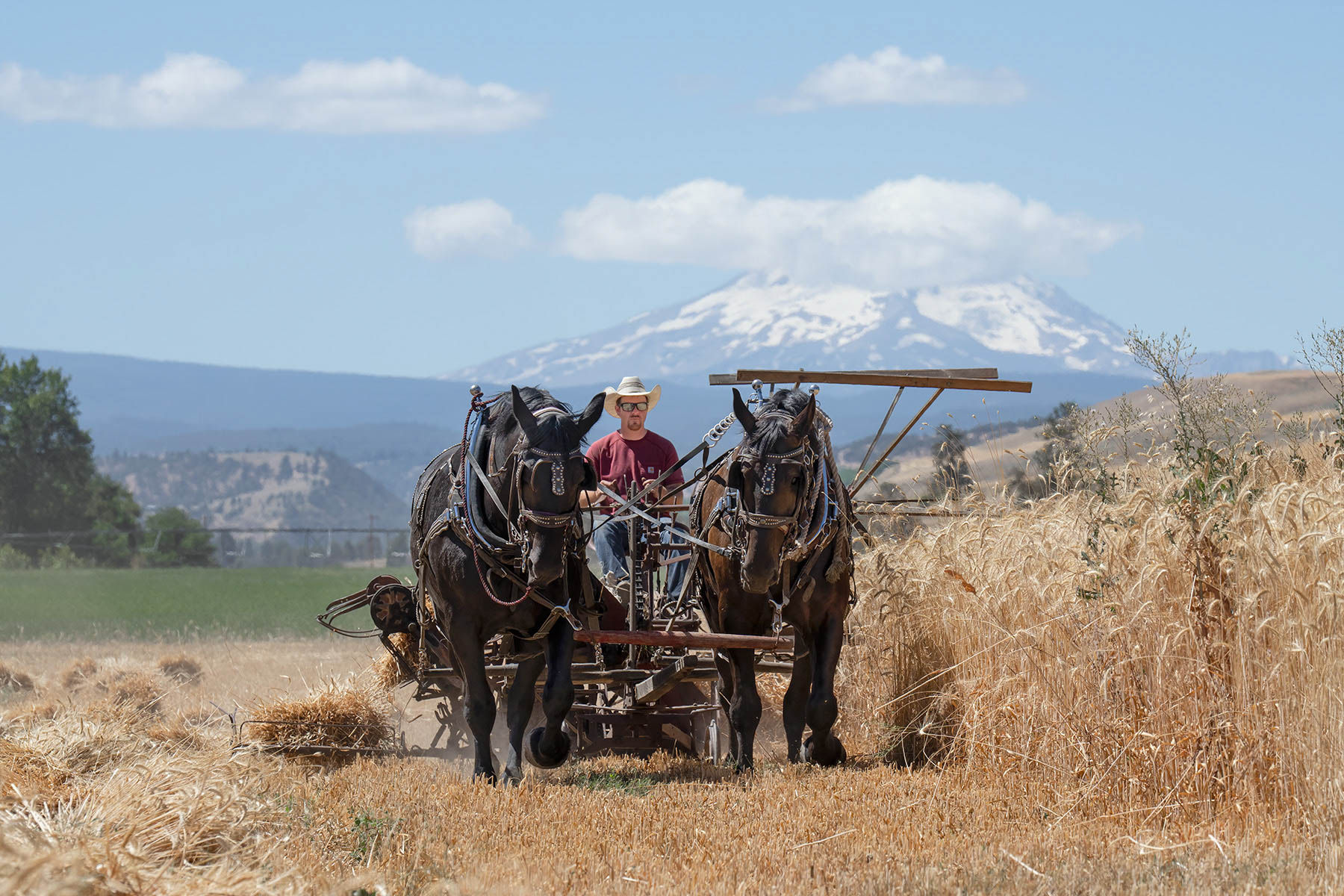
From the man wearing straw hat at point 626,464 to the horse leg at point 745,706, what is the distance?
885mm

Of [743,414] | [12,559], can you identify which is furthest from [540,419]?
[12,559]

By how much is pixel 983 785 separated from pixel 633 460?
3.48m

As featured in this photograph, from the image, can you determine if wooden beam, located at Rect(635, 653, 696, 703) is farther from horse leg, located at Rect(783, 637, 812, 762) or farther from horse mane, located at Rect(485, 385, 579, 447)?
horse mane, located at Rect(485, 385, 579, 447)

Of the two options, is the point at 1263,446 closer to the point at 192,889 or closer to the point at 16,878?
the point at 192,889

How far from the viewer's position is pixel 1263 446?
782 centimetres

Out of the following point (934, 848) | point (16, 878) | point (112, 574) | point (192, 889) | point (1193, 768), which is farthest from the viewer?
point (112, 574)

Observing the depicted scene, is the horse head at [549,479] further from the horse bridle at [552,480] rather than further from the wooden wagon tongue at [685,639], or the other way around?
the wooden wagon tongue at [685,639]

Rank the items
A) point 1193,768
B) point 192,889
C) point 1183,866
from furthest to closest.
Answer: point 1193,768
point 1183,866
point 192,889

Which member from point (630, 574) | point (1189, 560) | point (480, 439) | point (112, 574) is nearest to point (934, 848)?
point (1189, 560)

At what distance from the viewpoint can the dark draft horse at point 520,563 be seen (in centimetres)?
744

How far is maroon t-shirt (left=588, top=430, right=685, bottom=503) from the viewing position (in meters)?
9.80

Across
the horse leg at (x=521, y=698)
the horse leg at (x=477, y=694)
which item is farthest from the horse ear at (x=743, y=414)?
the horse leg at (x=477, y=694)

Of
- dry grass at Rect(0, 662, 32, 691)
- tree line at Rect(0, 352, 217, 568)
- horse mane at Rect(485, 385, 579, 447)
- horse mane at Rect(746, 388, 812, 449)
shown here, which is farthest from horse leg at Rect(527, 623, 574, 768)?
tree line at Rect(0, 352, 217, 568)

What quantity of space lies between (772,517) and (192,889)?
12.2 feet
